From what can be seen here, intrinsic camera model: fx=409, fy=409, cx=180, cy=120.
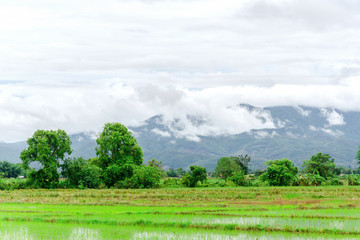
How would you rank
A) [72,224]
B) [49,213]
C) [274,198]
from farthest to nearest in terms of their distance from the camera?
[274,198] < [49,213] < [72,224]

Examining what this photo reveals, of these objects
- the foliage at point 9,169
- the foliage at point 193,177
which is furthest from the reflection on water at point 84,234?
the foliage at point 9,169

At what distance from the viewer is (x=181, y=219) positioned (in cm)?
2728

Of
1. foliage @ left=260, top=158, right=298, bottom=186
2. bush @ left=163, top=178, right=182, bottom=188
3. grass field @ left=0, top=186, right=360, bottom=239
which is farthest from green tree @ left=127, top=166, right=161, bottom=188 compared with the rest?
grass field @ left=0, top=186, right=360, bottom=239

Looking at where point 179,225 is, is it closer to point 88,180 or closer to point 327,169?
point 88,180

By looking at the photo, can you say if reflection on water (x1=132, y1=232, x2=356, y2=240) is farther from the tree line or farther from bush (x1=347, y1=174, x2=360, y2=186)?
bush (x1=347, y1=174, x2=360, y2=186)

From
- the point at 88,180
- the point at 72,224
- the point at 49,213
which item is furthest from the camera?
the point at 88,180

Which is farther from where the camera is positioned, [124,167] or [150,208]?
[124,167]

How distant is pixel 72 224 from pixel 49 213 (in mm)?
5324

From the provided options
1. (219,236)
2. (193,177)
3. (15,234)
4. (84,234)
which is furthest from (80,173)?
(219,236)

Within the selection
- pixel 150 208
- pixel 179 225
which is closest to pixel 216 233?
pixel 179 225

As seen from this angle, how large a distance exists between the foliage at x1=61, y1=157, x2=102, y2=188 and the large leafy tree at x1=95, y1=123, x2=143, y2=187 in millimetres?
2433

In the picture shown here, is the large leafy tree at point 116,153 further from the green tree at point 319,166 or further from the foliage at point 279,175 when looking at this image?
the green tree at point 319,166

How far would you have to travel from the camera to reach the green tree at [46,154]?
192 feet

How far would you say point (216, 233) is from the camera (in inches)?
915
